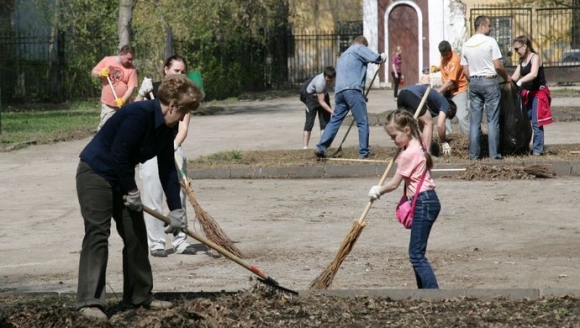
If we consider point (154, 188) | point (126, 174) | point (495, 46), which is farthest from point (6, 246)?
point (495, 46)

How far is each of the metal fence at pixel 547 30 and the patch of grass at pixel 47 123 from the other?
16396 mm

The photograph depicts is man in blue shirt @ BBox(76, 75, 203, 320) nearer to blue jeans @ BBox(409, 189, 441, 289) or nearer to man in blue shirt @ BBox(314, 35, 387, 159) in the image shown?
blue jeans @ BBox(409, 189, 441, 289)

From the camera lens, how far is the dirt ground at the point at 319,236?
857 centimetres

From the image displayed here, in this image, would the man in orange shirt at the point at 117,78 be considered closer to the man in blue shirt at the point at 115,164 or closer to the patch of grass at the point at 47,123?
the patch of grass at the point at 47,123

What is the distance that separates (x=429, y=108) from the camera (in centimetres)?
1564

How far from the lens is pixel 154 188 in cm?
Answer: 966

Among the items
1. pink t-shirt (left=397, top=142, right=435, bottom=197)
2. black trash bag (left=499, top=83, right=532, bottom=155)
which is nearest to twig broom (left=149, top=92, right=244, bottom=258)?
pink t-shirt (left=397, top=142, right=435, bottom=197)

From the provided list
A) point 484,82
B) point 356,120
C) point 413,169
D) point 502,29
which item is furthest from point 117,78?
point 502,29

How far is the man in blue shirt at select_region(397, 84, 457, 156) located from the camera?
1413 centimetres

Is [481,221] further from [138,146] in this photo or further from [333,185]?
[138,146]

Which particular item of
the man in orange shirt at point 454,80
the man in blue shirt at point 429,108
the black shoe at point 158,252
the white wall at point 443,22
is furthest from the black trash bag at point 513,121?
the white wall at point 443,22

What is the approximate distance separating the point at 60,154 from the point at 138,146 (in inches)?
475

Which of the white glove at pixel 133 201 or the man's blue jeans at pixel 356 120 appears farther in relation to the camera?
the man's blue jeans at pixel 356 120

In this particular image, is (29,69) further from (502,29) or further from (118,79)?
(118,79)
